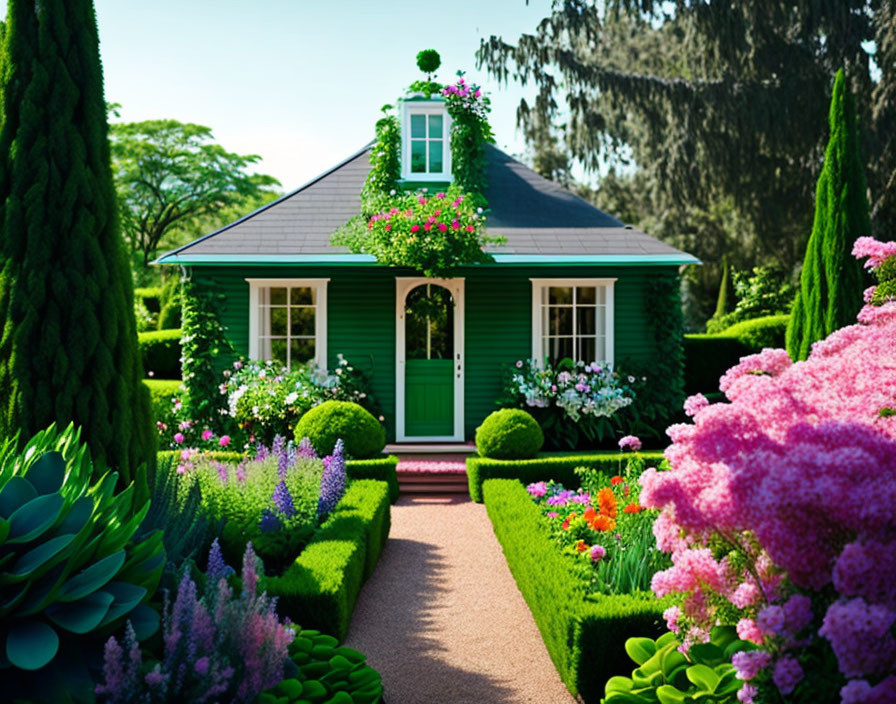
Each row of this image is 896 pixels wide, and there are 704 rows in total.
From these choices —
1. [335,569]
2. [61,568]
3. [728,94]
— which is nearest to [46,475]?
[61,568]

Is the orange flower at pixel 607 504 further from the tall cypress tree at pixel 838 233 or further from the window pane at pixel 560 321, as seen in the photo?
the window pane at pixel 560 321

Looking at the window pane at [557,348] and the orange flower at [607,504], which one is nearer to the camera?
the orange flower at [607,504]

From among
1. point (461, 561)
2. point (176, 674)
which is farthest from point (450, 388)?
point (176, 674)

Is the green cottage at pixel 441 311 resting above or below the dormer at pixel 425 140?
below

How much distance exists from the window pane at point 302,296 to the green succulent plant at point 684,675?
9172 millimetres

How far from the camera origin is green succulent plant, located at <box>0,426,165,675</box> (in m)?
2.64

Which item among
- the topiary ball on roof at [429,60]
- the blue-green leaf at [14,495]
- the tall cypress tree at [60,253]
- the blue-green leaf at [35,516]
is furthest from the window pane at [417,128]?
the blue-green leaf at [35,516]

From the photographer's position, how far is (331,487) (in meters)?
6.61

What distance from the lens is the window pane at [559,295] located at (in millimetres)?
12156

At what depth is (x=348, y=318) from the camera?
39.1 feet

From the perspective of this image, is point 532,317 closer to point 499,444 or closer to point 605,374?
point 605,374

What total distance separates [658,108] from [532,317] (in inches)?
354

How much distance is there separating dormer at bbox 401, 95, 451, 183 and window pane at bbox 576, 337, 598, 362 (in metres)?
3.32

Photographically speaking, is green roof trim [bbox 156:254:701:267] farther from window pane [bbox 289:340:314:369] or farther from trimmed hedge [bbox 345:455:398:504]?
trimmed hedge [bbox 345:455:398:504]
